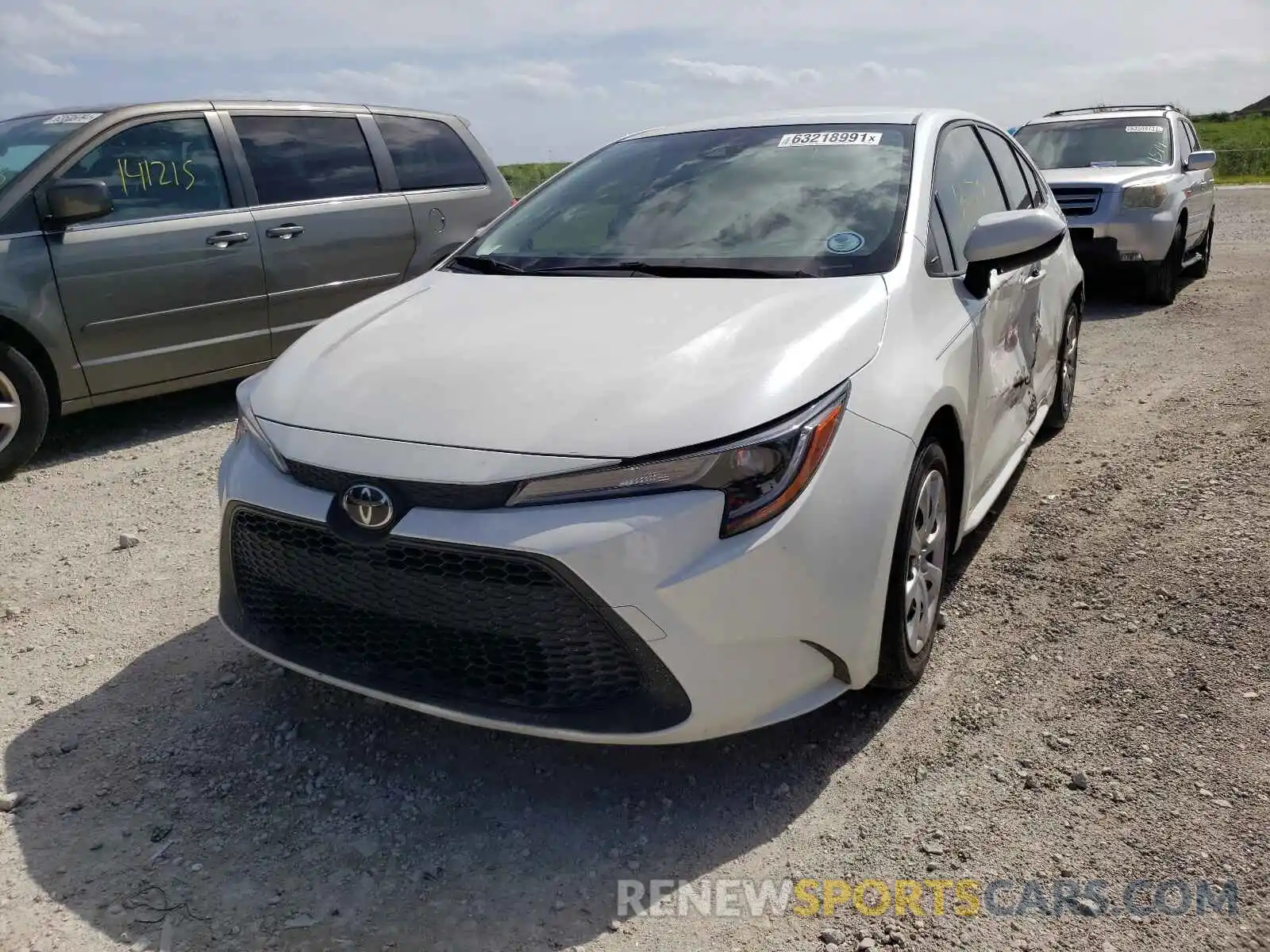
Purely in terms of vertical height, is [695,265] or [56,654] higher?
[695,265]

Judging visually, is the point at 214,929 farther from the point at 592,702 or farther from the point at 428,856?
the point at 592,702

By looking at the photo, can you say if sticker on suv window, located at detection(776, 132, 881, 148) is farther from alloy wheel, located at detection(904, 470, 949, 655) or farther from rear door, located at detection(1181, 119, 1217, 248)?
rear door, located at detection(1181, 119, 1217, 248)

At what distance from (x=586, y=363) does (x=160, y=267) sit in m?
3.81

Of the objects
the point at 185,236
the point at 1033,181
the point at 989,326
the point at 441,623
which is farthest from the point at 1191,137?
the point at 441,623

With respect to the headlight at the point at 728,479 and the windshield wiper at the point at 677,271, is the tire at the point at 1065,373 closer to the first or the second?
the windshield wiper at the point at 677,271

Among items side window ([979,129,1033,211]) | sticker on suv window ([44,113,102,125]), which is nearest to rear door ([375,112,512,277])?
sticker on suv window ([44,113,102,125])

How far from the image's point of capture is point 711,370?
8.14 ft

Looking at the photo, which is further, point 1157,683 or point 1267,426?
point 1267,426

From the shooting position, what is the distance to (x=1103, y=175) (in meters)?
9.23

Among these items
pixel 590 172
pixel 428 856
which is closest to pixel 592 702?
pixel 428 856

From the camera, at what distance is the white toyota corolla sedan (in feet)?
7.45

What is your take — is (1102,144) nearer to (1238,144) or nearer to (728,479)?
(728,479)

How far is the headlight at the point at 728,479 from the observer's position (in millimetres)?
2270

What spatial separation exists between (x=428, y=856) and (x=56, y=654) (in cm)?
172
